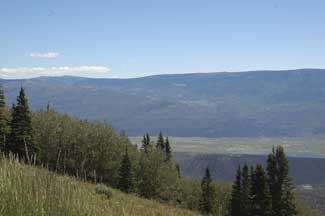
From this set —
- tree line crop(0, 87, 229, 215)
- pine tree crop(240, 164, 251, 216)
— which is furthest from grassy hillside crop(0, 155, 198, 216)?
pine tree crop(240, 164, 251, 216)

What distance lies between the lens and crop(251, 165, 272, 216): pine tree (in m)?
71.3

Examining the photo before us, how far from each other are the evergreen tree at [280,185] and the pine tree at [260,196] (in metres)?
3.76

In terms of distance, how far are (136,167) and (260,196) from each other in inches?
1034

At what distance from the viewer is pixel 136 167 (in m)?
91.1

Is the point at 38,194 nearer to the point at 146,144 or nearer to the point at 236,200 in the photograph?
the point at 236,200

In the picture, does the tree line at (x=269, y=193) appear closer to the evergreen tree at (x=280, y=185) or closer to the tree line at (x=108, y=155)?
the evergreen tree at (x=280, y=185)

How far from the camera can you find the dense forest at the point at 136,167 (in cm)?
7162

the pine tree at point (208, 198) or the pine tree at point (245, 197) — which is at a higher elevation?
the pine tree at point (245, 197)

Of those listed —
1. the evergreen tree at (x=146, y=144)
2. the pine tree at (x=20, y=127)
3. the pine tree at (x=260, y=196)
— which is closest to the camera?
the pine tree at (x=20, y=127)

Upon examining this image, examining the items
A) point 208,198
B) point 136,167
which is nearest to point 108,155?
point 136,167

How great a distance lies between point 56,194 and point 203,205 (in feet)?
285

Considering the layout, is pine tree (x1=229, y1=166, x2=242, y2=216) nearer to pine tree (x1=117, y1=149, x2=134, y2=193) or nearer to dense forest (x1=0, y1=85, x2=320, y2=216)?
dense forest (x1=0, y1=85, x2=320, y2=216)

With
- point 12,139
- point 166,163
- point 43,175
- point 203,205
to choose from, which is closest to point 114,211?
point 43,175

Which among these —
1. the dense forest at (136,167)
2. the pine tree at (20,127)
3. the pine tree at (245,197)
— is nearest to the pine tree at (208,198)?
the dense forest at (136,167)
